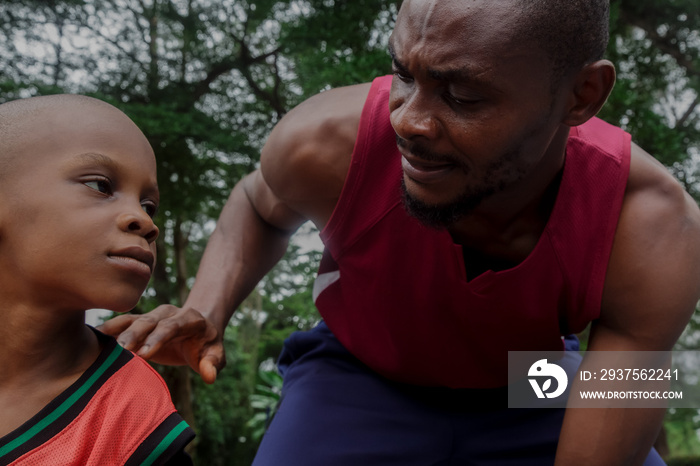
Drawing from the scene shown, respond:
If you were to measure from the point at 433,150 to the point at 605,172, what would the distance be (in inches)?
21.1

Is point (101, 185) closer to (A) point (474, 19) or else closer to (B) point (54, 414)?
(B) point (54, 414)

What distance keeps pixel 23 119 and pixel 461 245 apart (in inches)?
44.9

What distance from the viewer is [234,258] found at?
88.2 inches

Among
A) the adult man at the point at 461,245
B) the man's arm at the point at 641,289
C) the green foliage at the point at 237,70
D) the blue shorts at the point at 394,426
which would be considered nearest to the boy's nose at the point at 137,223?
the adult man at the point at 461,245

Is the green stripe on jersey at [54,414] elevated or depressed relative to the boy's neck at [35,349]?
depressed

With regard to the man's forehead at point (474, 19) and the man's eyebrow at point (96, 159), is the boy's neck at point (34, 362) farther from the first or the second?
the man's forehead at point (474, 19)

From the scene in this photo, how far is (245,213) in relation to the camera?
7.66 ft

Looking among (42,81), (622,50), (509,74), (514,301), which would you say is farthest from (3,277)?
(622,50)

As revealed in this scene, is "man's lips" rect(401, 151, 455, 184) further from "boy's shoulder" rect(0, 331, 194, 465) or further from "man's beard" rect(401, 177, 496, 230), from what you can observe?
"boy's shoulder" rect(0, 331, 194, 465)

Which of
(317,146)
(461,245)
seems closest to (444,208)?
(461,245)

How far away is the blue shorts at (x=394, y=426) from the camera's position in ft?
6.63

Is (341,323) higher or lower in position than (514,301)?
lower

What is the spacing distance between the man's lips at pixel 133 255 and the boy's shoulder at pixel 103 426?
225 millimetres

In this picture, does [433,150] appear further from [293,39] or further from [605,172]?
[293,39]
